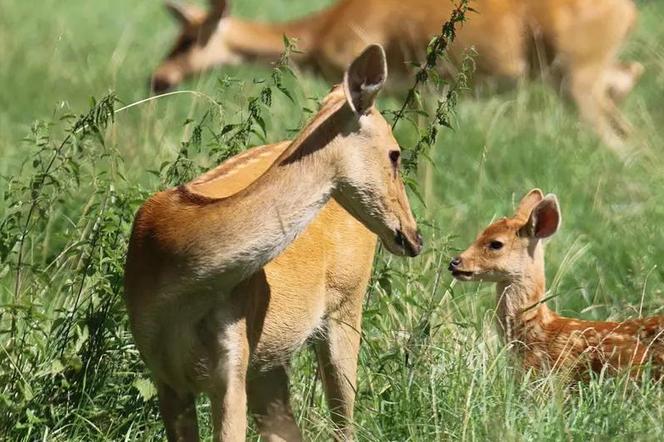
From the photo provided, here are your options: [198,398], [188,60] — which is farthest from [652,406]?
[188,60]

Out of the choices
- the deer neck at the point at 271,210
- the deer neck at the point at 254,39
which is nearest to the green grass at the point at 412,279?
the deer neck at the point at 271,210

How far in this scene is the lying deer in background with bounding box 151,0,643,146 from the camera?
11352 millimetres

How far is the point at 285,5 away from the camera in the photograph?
16.4 m

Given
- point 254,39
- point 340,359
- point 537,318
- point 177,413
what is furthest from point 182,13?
point 177,413

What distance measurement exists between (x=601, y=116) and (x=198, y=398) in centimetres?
554

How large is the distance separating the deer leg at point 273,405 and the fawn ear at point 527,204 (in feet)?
4.48

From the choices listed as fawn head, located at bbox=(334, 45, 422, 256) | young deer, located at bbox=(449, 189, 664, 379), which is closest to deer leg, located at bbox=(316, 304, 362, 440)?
young deer, located at bbox=(449, 189, 664, 379)

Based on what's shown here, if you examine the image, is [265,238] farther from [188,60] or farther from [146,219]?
[188,60]

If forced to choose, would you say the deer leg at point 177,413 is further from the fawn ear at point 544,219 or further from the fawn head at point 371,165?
the fawn ear at point 544,219

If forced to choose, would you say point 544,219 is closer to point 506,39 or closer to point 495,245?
point 495,245

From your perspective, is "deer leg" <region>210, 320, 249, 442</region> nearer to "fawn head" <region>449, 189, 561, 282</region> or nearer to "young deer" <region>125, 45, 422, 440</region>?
"young deer" <region>125, 45, 422, 440</region>

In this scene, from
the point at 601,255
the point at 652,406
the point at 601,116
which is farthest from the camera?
the point at 601,116

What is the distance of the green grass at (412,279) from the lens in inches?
216

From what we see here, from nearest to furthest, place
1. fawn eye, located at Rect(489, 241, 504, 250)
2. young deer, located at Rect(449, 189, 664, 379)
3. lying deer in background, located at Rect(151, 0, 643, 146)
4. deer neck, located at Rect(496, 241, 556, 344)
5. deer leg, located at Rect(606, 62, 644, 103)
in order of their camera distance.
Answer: young deer, located at Rect(449, 189, 664, 379), deer neck, located at Rect(496, 241, 556, 344), fawn eye, located at Rect(489, 241, 504, 250), lying deer in background, located at Rect(151, 0, 643, 146), deer leg, located at Rect(606, 62, 644, 103)
